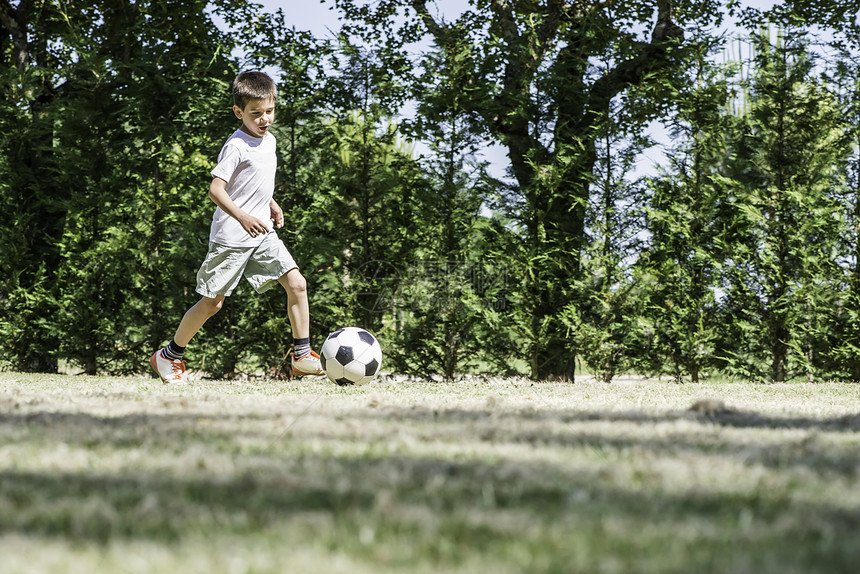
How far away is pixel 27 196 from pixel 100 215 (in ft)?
5.05

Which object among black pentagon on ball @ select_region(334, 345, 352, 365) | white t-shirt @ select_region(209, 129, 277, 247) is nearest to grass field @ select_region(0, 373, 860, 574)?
black pentagon on ball @ select_region(334, 345, 352, 365)

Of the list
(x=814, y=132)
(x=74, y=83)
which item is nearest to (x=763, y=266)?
(x=814, y=132)

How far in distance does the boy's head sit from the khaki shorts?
905 mm

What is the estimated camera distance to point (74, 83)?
9906mm

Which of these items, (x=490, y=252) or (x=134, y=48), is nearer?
(x=490, y=252)

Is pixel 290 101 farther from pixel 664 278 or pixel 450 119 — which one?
pixel 664 278

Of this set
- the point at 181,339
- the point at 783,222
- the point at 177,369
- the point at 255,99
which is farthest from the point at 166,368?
the point at 783,222

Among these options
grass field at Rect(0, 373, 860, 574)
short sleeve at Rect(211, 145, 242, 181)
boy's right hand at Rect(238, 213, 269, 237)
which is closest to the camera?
grass field at Rect(0, 373, 860, 574)

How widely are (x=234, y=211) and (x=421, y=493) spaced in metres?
3.99

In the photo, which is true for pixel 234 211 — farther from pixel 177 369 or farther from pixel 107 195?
pixel 107 195

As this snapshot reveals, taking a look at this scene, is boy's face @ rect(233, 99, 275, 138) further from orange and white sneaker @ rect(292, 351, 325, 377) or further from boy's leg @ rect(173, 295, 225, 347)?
orange and white sneaker @ rect(292, 351, 325, 377)

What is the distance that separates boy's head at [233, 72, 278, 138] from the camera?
19.5 ft

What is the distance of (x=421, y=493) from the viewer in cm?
209

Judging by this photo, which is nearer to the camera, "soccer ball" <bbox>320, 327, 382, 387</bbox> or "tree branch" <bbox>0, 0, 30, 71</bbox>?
"soccer ball" <bbox>320, 327, 382, 387</bbox>
